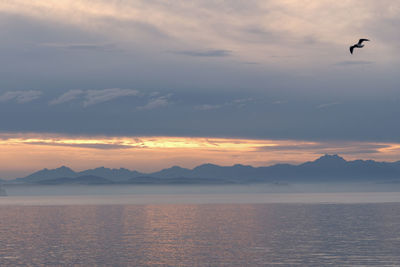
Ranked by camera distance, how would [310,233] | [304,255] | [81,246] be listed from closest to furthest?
[304,255] → [81,246] → [310,233]

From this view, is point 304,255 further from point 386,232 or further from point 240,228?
point 240,228

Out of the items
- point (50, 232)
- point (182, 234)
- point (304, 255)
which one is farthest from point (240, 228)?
point (304, 255)

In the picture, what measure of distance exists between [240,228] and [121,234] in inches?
1082

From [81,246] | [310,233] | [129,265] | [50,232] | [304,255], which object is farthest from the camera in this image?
[50,232]

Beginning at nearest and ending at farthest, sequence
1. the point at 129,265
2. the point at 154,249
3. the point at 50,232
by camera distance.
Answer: the point at 129,265, the point at 154,249, the point at 50,232

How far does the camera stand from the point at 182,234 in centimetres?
12194

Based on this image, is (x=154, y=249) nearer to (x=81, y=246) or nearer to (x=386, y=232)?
(x=81, y=246)

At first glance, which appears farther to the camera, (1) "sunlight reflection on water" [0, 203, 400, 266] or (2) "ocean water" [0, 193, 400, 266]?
(1) "sunlight reflection on water" [0, 203, 400, 266]

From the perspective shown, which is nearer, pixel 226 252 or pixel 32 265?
pixel 32 265

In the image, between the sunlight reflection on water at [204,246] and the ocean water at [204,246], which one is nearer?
the ocean water at [204,246]

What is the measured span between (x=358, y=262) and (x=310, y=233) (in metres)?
42.6

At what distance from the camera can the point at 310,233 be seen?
120 metres

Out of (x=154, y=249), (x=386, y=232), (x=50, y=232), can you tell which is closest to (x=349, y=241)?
(x=386, y=232)

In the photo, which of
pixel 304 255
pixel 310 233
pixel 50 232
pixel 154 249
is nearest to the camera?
pixel 304 255
